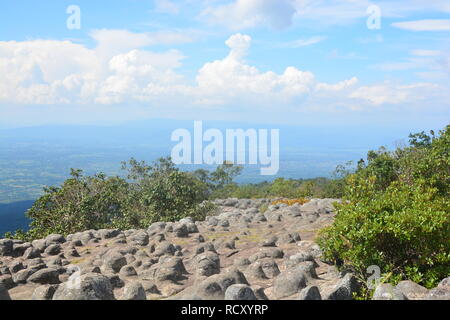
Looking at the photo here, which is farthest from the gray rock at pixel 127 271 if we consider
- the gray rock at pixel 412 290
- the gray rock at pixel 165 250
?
the gray rock at pixel 412 290

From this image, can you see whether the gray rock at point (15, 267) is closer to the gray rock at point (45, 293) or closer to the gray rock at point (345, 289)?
the gray rock at point (45, 293)

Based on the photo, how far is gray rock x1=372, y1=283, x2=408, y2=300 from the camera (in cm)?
857

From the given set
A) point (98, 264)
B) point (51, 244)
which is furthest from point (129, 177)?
point (98, 264)

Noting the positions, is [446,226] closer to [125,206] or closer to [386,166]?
[386,166]

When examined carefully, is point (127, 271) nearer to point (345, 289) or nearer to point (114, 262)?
point (114, 262)

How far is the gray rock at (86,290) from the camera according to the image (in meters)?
9.48

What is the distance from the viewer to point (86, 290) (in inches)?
382

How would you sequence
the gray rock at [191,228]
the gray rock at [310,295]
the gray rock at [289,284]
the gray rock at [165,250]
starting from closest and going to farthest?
the gray rock at [310,295]
the gray rock at [289,284]
the gray rock at [165,250]
the gray rock at [191,228]

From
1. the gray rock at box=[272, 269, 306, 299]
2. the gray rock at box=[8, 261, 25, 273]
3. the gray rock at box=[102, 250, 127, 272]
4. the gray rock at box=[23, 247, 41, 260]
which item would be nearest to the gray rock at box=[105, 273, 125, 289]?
the gray rock at box=[102, 250, 127, 272]

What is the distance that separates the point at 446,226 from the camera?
428 inches

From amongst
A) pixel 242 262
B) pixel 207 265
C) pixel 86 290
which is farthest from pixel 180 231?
pixel 86 290

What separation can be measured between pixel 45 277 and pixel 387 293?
32.8 ft

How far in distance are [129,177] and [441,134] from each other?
27.4 meters

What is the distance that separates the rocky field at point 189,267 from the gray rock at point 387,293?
0.02 meters
